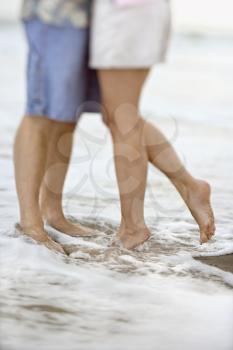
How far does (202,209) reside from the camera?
311cm

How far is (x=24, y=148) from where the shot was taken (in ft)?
9.58

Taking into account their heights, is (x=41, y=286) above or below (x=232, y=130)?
above

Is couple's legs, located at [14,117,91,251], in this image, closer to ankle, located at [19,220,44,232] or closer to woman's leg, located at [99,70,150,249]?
ankle, located at [19,220,44,232]

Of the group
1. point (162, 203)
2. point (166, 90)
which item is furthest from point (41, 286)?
point (166, 90)

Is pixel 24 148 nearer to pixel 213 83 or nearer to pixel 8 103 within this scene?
pixel 8 103

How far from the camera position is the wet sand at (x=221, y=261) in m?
2.80

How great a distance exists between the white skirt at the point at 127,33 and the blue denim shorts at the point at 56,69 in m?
0.06

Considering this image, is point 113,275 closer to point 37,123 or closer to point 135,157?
point 135,157

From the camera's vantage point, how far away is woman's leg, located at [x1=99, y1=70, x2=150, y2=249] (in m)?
2.80

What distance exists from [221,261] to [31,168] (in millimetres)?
706

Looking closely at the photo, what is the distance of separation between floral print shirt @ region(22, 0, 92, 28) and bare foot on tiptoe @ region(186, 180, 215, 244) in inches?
29.7

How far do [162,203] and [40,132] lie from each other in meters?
1.01

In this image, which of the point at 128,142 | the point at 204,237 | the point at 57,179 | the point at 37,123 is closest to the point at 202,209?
the point at 204,237

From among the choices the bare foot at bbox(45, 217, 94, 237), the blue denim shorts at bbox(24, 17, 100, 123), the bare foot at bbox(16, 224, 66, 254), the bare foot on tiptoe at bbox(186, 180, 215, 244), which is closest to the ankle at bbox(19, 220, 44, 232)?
the bare foot at bbox(16, 224, 66, 254)
